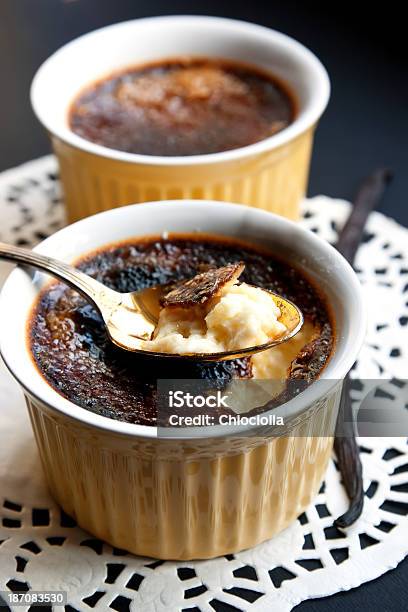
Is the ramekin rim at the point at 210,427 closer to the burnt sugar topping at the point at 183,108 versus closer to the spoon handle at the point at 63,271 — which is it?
the spoon handle at the point at 63,271

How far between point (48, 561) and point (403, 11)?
222 cm

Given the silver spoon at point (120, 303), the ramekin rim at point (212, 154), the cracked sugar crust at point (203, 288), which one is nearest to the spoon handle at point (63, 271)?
the silver spoon at point (120, 303)

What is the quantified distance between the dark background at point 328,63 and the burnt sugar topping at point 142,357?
72cm

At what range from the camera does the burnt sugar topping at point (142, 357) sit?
1.40 metres

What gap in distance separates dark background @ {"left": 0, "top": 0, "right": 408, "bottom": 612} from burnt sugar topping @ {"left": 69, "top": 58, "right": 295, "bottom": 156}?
0.95ft

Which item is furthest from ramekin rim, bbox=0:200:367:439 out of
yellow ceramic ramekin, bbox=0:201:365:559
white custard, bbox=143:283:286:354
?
white custard, bbox=143:283:286:354

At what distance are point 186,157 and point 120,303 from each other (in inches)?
20.2

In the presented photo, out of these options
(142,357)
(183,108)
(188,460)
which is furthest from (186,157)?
(188,460)

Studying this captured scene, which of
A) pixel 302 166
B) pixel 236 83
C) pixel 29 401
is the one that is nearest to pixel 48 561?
pixel 29 401

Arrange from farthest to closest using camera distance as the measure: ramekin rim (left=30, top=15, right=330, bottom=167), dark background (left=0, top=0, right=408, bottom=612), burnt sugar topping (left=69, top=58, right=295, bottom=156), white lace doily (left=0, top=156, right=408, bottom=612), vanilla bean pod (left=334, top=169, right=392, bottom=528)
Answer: dark background (left=0, top=0, right=408, bottom=612) → burnt sugar topping (left=69, top=58, right=295, bottom=156) → ramekin rim (left=30, top=15, right=330, bottom=167) → vanilla bean pod (left=334, top=169, right=392, bottom=528) → white lace doily (left=0, top=156, right=408, bottom=612)

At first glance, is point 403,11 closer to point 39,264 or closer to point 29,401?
point 39,264

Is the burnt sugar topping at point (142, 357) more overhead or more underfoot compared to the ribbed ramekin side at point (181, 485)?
more overhead

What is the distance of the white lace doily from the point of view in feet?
4.54

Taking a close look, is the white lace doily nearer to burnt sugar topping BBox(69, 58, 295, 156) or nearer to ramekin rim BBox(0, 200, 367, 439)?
ramekin rim BBox(0, 200, 367, 439)
